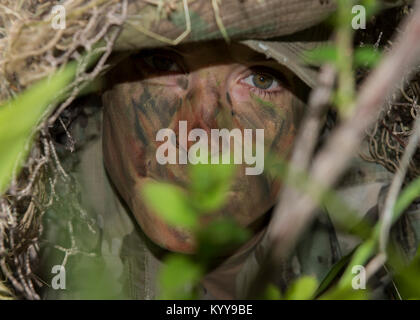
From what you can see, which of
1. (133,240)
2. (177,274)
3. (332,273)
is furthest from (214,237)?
(133,240)

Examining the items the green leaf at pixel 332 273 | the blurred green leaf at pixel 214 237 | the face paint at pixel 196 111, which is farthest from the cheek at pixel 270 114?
the blurred green leaf at pixel 214 237

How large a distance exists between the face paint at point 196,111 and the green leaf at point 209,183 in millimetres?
436

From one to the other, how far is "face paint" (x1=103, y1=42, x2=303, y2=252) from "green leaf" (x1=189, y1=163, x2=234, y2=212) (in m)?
0.44

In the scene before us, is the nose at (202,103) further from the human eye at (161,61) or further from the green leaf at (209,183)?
the green leaf at (209,183)

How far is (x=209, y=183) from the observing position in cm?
30

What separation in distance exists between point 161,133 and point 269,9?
0.25 metres

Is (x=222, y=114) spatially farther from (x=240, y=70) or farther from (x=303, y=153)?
(x=303, y=153)

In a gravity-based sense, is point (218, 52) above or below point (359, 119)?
above

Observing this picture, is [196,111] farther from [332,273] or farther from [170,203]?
[170,203]

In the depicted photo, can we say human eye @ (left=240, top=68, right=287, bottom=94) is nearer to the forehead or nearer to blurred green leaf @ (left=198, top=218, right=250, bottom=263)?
the forehead

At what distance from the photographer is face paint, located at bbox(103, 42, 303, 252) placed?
76 centimetres

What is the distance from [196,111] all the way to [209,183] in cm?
46

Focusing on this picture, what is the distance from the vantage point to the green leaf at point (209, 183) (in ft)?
0.99
